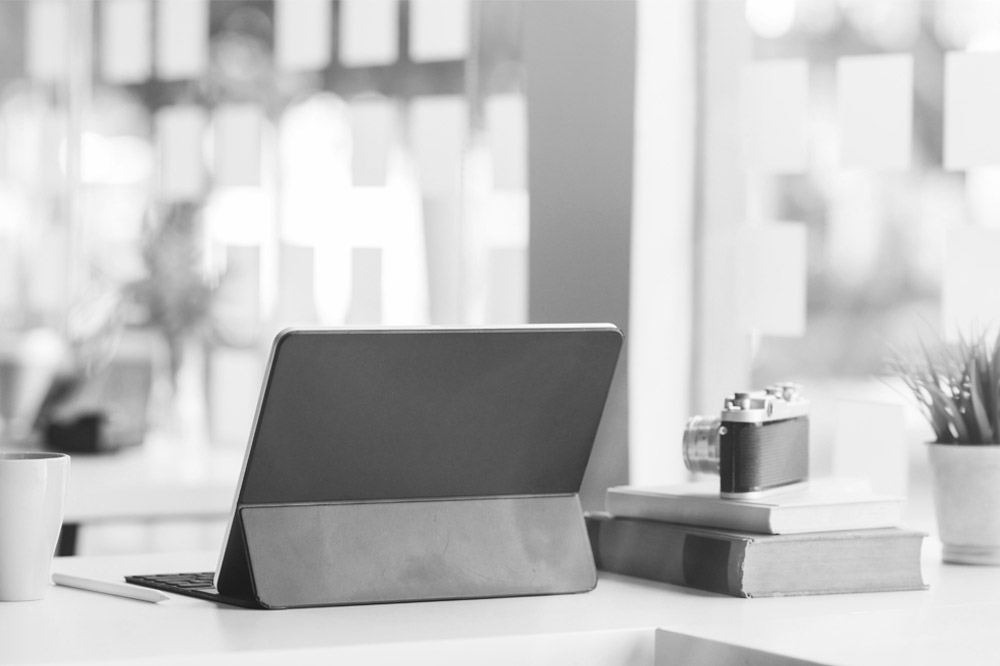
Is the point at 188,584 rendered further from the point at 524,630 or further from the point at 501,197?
the point at 501,197

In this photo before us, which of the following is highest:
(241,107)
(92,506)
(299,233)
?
(241,107)

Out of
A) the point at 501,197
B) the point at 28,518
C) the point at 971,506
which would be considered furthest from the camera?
the point at 501,197

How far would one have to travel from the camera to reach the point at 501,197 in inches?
100

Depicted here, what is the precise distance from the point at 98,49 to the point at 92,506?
2.00 meters

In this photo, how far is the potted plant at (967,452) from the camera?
1.36 metres

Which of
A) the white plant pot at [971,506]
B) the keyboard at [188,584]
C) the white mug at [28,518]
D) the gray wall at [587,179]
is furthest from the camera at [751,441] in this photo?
the gray wall at [587,179]

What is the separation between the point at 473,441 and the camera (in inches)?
43.3

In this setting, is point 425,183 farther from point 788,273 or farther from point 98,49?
point 98,49

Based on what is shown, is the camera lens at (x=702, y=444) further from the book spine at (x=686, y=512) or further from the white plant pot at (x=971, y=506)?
the white plant pot at (x=971, y=506)

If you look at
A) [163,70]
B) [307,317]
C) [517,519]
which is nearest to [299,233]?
[307,317]

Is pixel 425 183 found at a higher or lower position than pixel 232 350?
higher

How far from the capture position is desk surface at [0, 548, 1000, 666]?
2.89ft

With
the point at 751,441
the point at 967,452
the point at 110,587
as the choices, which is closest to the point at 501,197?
the point at 967,452

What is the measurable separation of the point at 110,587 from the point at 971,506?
81 centimetres
